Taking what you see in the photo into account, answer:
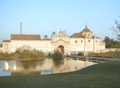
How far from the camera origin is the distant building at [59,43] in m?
55.8

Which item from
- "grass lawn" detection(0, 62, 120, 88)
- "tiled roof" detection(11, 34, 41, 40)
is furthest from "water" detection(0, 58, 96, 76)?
"tiled roof" detection(11, 34, 41, 40)

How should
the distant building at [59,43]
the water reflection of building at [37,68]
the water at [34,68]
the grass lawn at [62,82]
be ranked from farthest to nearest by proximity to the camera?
the distant building at [59,43] → the water reflection of building at [37,68] → the water at [34,68] → the grass lawn at [62,82]

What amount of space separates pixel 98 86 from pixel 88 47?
2109 inches

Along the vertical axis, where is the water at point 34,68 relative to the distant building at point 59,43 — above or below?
below

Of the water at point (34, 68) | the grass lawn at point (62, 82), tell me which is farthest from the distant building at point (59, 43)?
the grass lawn at point (62, 82)

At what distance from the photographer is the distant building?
183 feet

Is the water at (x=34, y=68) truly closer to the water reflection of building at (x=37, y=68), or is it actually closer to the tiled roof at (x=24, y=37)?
the water reflection of building at (x=37, y=68)

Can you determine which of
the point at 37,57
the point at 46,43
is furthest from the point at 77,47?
the point at 37,57

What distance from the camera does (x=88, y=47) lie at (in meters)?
61.6

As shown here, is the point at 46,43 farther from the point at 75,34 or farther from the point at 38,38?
the point at 75,34

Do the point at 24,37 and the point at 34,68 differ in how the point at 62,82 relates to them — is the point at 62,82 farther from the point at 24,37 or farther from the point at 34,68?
the point at 24,37

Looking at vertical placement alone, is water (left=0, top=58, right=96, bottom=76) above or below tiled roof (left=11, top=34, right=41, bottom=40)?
below

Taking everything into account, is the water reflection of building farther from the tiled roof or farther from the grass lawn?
the tiled roof

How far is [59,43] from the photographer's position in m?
57.3
